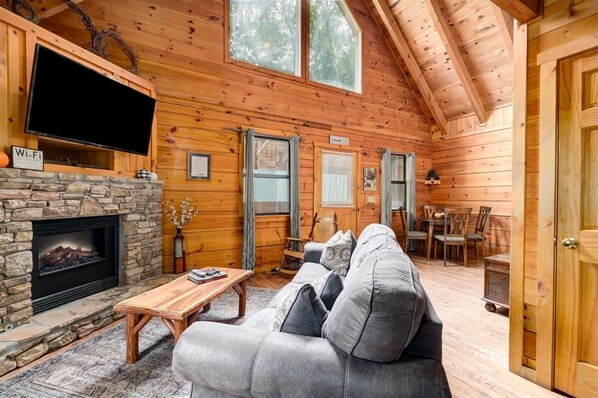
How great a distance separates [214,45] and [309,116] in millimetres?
1776

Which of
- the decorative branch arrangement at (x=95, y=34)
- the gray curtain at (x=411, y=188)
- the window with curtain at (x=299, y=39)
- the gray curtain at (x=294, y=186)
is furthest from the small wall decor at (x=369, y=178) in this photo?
the decorative branch arrangement at (x=95, y=34)

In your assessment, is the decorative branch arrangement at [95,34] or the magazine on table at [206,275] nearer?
the magazine on table at [206,275]

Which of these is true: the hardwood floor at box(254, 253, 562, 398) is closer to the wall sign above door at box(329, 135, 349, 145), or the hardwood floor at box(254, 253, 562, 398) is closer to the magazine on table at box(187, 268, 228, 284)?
the magazine on table at box(187, 268, 228, 284)

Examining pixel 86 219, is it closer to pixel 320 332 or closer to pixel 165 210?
pixel 165 210

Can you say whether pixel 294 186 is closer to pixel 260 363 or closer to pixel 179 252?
pixel 179 252

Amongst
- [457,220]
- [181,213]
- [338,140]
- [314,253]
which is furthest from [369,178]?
[181,213]

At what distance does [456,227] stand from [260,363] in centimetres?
497

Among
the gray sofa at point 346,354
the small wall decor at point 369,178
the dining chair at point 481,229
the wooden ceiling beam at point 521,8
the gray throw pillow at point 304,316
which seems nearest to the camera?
the gray sofa at point 346,354

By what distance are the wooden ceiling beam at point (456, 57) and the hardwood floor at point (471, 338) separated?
10.1ft

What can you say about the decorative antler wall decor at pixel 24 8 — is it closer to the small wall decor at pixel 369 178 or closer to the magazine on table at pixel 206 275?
the magazine on table at pixel 206 275

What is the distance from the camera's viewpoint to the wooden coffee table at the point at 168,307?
1855mm

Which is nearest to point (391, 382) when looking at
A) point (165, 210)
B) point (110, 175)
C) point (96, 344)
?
point (96, 344)

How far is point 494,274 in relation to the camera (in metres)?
3.00

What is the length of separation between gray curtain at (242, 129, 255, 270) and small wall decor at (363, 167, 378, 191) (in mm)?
2397
